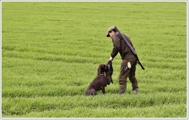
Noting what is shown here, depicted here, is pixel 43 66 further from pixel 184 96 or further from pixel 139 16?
pixel 139 16

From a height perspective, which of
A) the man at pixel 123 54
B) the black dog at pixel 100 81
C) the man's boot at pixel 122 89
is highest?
the man at pixel 123 54

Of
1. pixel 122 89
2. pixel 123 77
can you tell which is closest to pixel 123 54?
pixel 123 77

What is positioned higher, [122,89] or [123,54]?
[123,54]

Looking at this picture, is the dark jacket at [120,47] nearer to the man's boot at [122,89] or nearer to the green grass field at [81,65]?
the man's boot at [122,89]

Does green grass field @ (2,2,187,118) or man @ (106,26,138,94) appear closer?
green grass field @ (2,2,187,118)

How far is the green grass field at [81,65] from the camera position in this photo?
826cm

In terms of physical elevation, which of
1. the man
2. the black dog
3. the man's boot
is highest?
the man

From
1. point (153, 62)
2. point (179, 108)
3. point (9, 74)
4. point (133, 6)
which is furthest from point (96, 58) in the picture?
point (133, 6)

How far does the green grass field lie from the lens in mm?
8258

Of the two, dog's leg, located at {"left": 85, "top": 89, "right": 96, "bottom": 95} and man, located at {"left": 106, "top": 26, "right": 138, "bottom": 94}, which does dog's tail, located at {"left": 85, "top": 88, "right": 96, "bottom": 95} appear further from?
man, located at {"left": 106, "top": 26, "right": 138, "bottom": 94}

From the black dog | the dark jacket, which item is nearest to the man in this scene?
the dark jacket

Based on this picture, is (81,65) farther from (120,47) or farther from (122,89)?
(120,47)

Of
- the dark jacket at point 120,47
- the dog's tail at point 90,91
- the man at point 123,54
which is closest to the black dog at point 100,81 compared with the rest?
the dog's tail at point 90,91

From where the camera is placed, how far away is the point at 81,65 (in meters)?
12.8
